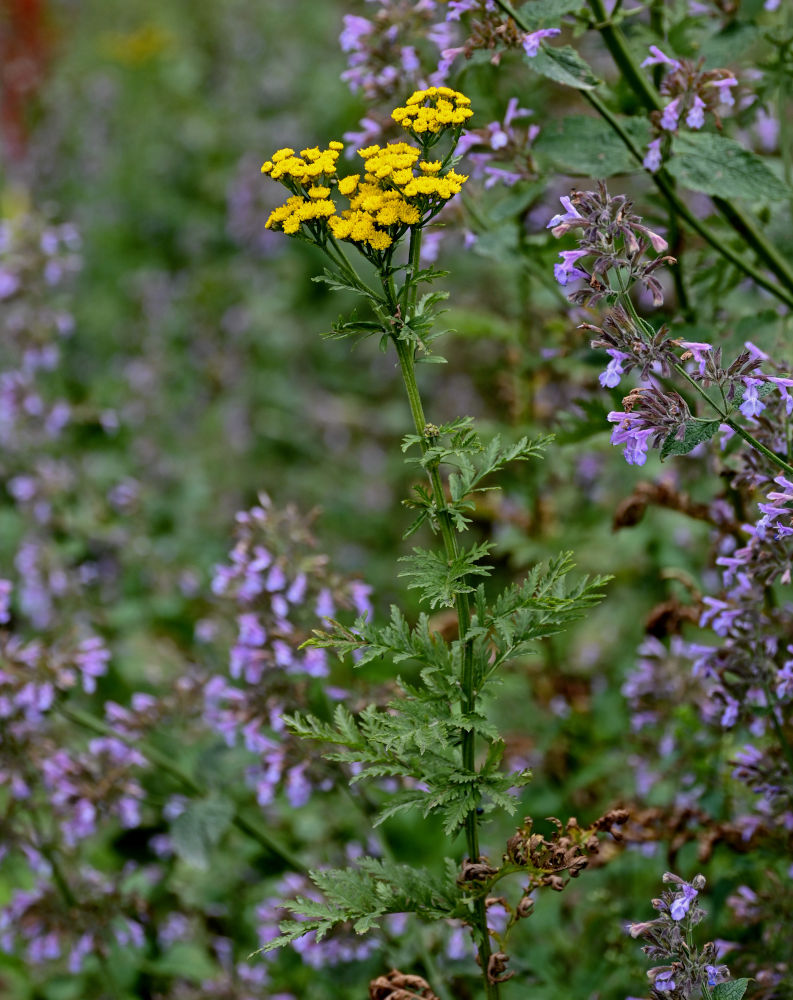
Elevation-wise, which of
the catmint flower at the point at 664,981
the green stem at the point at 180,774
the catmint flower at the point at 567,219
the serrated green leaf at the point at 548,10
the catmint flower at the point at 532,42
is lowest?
the green stem at the point at 180,774

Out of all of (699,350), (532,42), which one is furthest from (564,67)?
(699,350)

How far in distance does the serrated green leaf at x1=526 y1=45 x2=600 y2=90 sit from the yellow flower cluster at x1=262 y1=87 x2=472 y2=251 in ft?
1.59

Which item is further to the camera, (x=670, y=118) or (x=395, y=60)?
(x=395, y=60)

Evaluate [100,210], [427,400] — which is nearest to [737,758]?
[427,400]

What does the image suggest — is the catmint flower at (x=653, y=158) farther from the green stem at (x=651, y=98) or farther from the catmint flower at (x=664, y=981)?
the catmint flower at (x=664, y=981)

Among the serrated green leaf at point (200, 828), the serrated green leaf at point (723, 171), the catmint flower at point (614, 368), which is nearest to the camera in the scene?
the catmint flower at point (614, 368)

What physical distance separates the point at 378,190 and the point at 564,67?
2.27 ft

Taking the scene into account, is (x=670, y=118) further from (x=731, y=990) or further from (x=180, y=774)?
(x=180, y=774)

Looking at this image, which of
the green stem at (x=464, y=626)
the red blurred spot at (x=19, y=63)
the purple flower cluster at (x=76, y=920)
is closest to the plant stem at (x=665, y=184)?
the green stem at (x=464, y=626)

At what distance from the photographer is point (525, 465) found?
133 inches

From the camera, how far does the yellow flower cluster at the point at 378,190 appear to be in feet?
5.06

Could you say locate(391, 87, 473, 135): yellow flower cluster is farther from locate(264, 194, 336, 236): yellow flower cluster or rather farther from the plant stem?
the plant stem

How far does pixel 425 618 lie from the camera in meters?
1.75

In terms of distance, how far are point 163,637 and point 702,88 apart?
310cm
